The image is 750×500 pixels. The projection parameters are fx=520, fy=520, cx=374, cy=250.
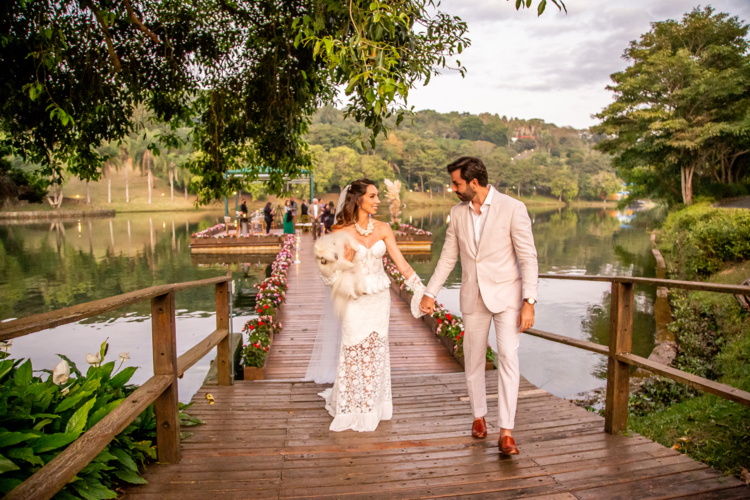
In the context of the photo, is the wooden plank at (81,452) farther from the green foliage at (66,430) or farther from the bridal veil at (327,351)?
the bridal veil at (327,351)

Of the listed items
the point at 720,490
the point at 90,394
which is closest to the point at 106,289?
the point at 90,394

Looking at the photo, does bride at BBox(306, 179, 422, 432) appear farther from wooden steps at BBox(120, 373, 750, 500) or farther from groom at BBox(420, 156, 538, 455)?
groom at BBox(420, 156, 538, 455)

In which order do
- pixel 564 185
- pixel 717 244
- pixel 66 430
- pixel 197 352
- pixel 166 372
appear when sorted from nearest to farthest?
pixel 66 430 < pixel 166 372 < pixel 197 352 < pixel 717 244 < pixel 564 185

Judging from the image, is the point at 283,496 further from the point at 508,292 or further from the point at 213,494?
the point at 508,292

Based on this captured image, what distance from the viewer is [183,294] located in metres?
16.1

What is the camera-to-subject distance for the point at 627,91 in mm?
24594

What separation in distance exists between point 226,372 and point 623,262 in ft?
70.9

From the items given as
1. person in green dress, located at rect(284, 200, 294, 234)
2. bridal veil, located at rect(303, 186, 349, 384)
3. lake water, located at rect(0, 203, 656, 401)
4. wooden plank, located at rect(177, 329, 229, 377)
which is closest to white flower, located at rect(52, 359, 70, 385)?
wooden plank, located at rect(177, 329, 229, 377)

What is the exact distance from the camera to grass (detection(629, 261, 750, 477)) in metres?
3.87

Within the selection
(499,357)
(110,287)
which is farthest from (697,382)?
(110,287)

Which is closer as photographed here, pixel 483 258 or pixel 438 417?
pixel 483 258

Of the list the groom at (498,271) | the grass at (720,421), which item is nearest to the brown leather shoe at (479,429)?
the groom at (498,271)

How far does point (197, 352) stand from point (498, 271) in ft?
6.72

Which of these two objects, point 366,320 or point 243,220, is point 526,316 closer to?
point 366,320
